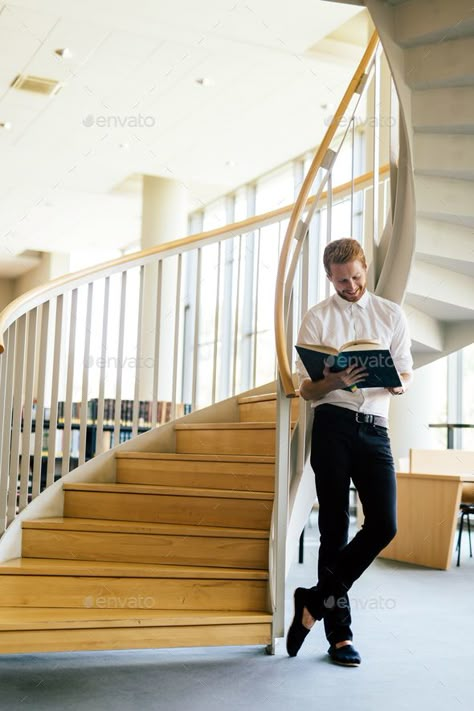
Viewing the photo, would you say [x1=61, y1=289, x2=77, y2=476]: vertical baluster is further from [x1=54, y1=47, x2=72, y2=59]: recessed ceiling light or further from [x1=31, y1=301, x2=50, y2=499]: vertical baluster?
[x1=54, y1=47, x2=72, y2=59]: recessed ceiling light

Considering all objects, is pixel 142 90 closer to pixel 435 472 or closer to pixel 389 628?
pixel 435 472

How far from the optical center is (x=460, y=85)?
12.8ft

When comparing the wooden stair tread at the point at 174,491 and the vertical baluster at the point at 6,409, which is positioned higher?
the vertical baluster at the point at 6,409

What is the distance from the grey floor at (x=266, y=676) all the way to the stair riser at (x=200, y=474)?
0.72 meters

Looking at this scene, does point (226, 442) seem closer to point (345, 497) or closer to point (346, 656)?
point (345, 497)

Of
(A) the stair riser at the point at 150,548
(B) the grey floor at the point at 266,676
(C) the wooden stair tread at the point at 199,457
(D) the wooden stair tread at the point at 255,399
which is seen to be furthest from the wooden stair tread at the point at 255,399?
(B) the grey floor at the point at 266,676

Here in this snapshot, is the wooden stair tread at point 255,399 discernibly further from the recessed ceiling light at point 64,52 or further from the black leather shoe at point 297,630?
the recessed ceiling light at point 64,52

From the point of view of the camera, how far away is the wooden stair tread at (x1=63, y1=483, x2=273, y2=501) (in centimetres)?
367

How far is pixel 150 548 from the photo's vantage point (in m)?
3.50

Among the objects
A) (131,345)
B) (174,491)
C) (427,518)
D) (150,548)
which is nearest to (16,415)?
(174,491)

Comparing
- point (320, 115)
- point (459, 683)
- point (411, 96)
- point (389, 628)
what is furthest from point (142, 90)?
point (459, 683)

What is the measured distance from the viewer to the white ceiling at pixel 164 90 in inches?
262

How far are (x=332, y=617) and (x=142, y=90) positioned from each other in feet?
20.5

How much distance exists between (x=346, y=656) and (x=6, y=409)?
1.92m
